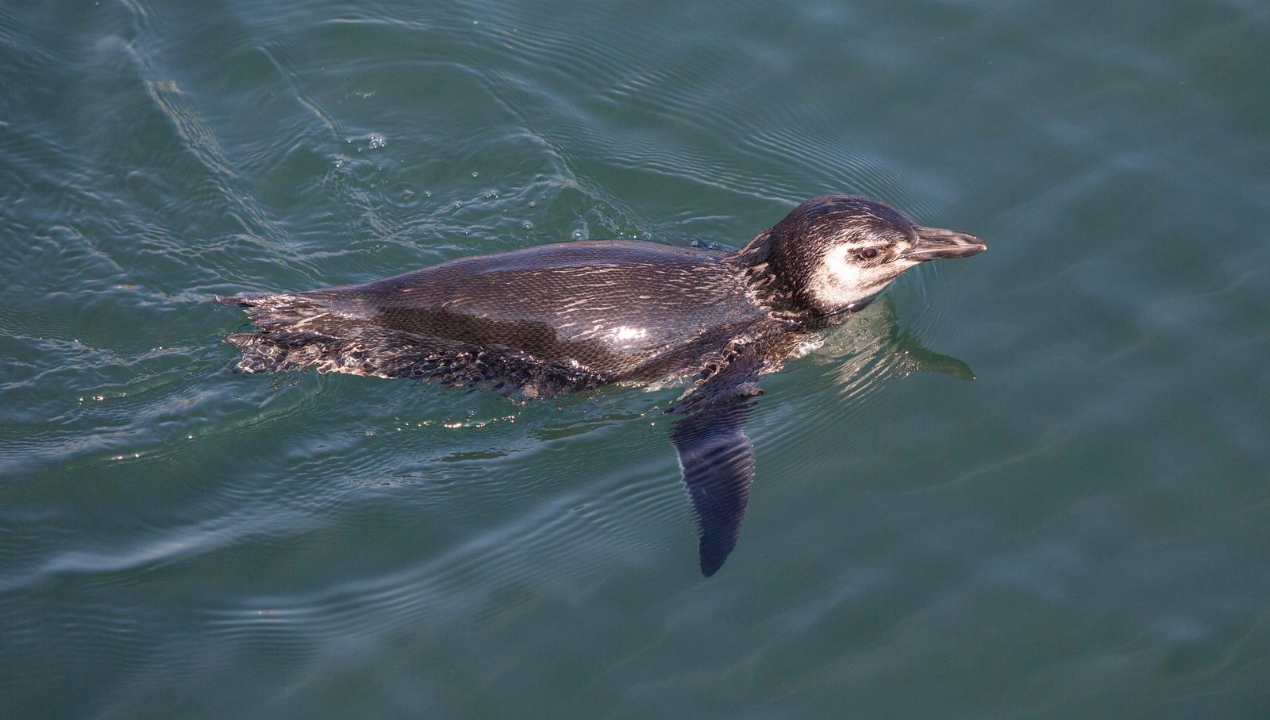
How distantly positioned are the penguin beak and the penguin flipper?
1.56 meters

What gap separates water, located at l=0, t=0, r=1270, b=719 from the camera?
23.4ft

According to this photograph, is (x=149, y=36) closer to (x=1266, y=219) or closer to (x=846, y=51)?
(x=846, y=51)

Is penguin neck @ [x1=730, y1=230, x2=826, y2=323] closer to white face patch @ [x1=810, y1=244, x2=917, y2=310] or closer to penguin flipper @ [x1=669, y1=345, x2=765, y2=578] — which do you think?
white face patch @ [x1=810, y1=244, x2=917, y2=310]

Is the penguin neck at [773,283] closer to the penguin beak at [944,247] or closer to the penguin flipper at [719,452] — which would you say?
the penguin flipper at [719,452]

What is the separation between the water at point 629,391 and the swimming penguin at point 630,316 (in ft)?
1.16

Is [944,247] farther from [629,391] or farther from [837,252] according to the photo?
[629,391]

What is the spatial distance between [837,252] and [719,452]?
1999 millimetres

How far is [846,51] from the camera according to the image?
11961 mm

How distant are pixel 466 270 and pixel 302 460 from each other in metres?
1.97

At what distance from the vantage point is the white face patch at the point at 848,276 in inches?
359

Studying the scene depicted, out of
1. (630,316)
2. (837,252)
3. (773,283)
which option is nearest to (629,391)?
(630,316)

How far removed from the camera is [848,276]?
9.22 metres

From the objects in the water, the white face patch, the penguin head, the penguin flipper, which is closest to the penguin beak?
the penguin head

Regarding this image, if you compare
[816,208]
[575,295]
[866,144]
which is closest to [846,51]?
[866,144]
